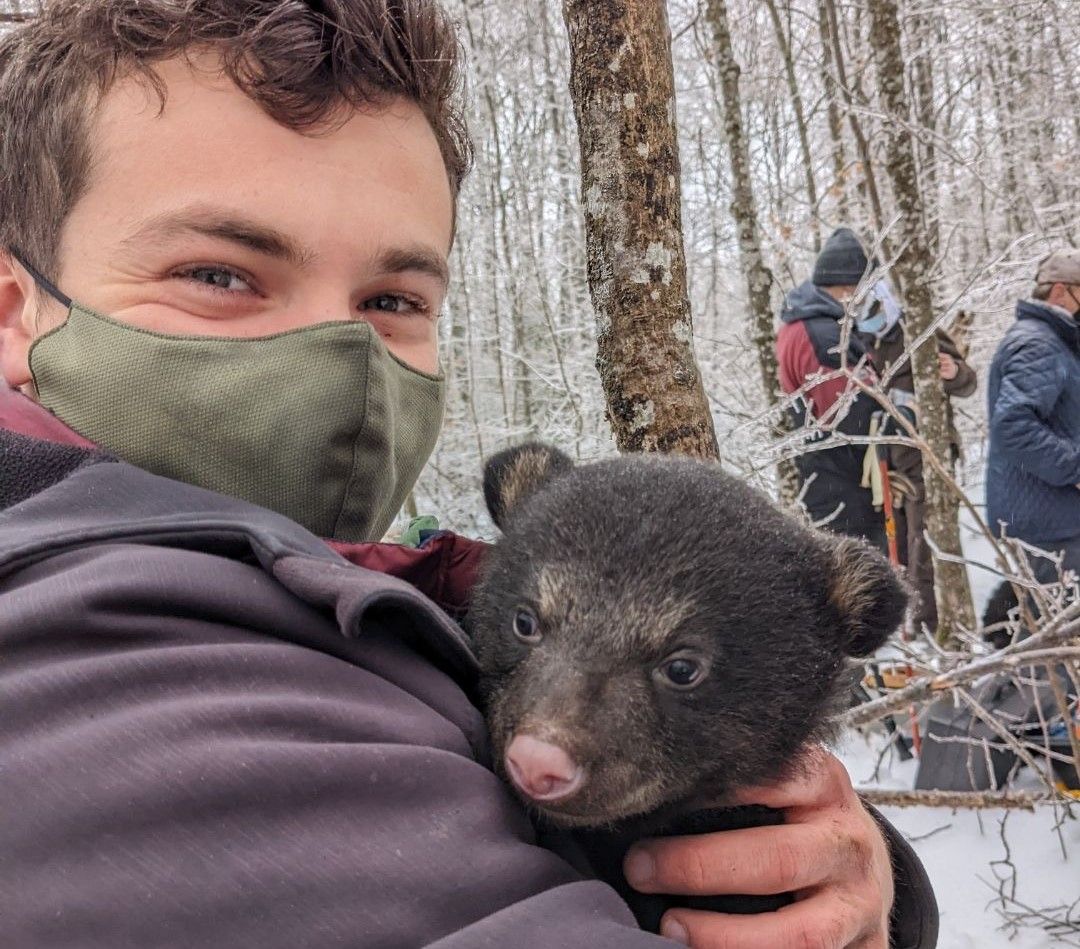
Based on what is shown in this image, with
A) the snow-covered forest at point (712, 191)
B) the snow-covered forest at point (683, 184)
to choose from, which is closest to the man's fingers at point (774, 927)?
the snow-covered forest at point (712, 191)

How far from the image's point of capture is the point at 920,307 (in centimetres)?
656

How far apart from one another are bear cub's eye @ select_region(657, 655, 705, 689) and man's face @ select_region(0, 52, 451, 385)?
3.21ft

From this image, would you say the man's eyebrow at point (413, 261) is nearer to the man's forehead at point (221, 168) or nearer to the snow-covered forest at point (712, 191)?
the man's forehead at point (221, 168)

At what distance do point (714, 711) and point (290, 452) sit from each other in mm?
978

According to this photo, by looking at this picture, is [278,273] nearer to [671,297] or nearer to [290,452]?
[290,452]

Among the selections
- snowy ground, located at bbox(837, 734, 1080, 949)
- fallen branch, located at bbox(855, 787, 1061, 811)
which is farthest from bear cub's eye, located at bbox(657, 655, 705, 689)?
snowy ground, located at bbox(837, 734, 1080, 949)

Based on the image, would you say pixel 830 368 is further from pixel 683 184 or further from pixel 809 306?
pixel 683 184

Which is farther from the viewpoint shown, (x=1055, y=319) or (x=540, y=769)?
(x=1055, y=319)

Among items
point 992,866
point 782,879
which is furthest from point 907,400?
point 782,879

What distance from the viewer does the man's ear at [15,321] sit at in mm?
1838

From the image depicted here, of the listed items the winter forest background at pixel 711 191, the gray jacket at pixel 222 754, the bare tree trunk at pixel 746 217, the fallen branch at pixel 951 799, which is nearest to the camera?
the gray jacket at pixel 222 754

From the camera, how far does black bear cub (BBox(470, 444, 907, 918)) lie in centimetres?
170

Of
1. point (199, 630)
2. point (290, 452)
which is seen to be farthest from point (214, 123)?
point (199, 630)

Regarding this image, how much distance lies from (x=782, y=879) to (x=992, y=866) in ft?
13.2
